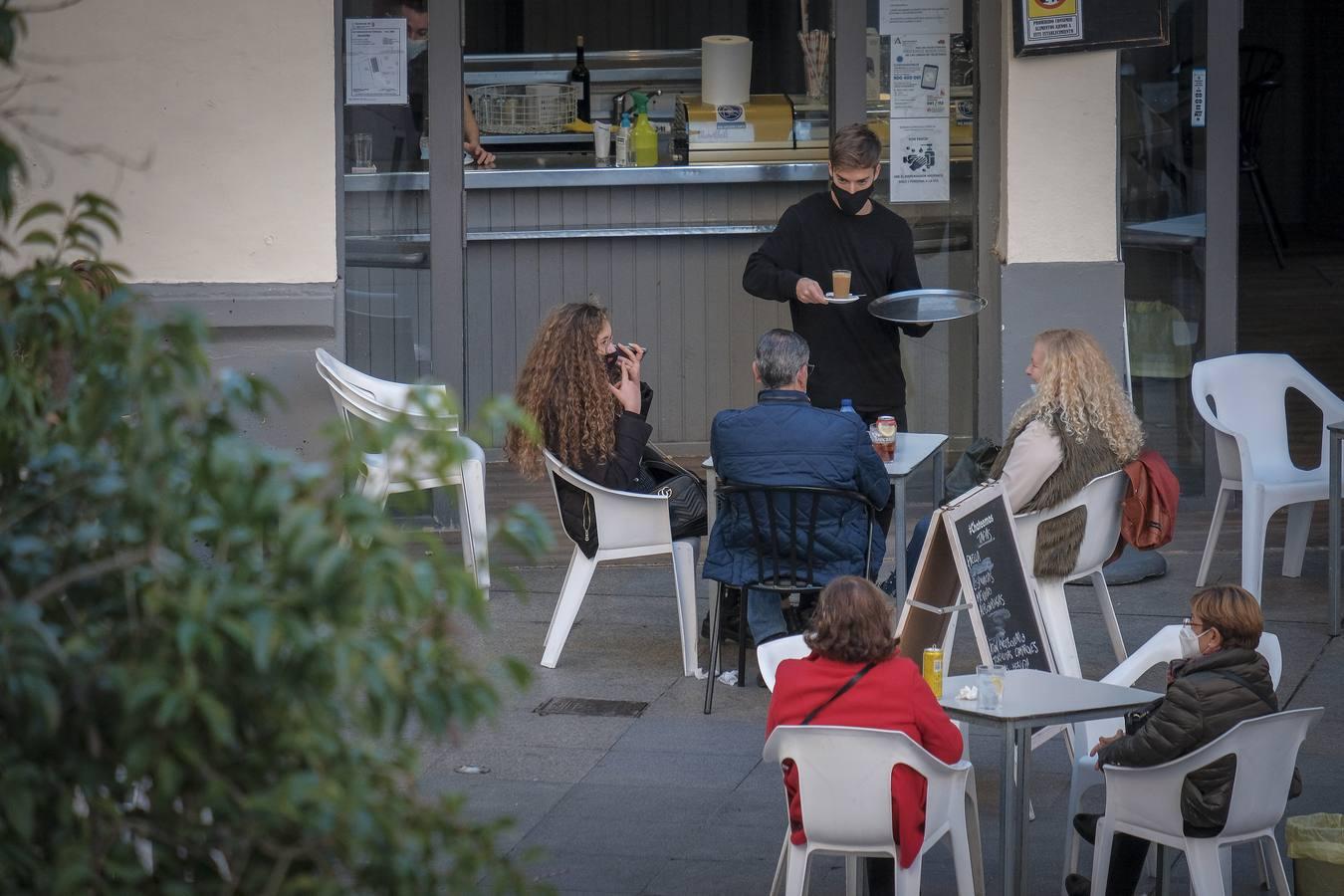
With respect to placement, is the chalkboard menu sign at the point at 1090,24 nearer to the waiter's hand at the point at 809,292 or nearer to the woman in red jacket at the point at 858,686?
the waiter's hand at the point at 809,292

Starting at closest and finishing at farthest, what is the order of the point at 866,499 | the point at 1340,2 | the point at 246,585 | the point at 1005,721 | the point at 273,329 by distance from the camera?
the point at 246,585 < the point at 1005,721 < the point at 866,499 < the point at 273,329 < the point at 1340,2

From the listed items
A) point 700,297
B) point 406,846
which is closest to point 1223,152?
point 700,297

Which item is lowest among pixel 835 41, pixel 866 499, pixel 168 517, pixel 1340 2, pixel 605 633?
pixel 605 633

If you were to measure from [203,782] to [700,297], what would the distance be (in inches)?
304

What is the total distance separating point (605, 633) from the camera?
656cm

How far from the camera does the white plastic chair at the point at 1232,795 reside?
→ 3619 millimetres

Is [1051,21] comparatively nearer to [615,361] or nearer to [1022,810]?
[615,361]

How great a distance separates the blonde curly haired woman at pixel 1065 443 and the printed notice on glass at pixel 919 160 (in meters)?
2.85

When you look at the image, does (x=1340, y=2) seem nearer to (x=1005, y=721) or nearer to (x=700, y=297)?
(x=700, y=297)

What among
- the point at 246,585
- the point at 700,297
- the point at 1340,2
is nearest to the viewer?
the point at 246,585

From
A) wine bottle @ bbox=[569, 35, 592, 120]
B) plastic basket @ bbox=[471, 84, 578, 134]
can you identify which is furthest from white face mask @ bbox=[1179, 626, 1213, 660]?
wine bottle @ bbox=[569, 35, 592, 120]

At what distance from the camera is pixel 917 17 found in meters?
8.09

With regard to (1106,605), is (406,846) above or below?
above

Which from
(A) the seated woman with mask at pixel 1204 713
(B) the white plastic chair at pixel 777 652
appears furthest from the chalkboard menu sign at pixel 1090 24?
(A) the seated woman with mask at pixel 1204 713
